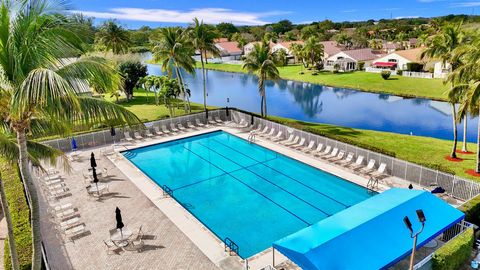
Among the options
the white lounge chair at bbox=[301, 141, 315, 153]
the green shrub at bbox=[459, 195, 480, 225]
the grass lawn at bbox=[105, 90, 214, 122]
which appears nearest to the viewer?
the green shrub at bbox=[459, 195, 480, 225]

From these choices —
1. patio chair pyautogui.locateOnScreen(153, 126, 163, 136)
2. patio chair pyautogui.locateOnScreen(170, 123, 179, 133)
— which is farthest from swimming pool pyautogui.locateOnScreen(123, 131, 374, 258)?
patio chair pyautogui.locateOnScreen(170, 123, 179, 133)

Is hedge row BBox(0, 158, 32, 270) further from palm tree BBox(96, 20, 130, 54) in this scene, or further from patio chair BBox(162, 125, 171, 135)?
palm tree BBox(96, 20, 130, 54)

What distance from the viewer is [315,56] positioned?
238 ft

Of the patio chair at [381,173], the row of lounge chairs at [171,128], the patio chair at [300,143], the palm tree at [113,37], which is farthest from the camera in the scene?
the palm tree at [113,37]

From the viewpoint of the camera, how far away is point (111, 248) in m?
12.8

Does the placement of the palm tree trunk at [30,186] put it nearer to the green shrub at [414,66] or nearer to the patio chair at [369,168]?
the patio chair at [369,168]

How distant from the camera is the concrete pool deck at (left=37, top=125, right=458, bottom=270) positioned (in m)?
12.1

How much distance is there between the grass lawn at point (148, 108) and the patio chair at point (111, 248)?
20.0 metres

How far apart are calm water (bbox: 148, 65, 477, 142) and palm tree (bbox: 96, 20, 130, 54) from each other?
1282 centimetres

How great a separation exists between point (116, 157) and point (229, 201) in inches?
372

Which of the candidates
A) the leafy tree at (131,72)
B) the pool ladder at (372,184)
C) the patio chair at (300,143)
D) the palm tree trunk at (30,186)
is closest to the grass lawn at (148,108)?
the leafy tree at (131,72)

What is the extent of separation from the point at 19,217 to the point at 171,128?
16624 mm

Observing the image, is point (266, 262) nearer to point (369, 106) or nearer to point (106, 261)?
point (106, 261)

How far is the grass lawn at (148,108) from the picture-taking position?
34122mm
